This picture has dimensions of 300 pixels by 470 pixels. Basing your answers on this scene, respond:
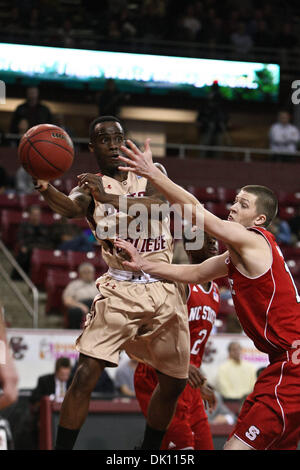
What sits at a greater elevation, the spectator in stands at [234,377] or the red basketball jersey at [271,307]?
the red basketball jersey at [271,307]

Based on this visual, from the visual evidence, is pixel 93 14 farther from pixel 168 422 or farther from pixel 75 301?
pixel 168 422

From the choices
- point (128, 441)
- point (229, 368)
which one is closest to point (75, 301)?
point (229, 368)

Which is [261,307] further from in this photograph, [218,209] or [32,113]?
[32,113]

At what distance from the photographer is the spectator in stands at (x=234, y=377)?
9156 millimetres

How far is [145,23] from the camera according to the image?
17.1 metres

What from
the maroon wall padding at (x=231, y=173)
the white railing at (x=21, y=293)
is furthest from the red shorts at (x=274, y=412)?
the maroon wall padding at (x=231, y=173)

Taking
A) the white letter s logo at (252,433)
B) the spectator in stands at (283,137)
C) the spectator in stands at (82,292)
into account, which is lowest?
the white letter s logo at (252,433)

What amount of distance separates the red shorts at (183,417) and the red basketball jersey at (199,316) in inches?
13.0

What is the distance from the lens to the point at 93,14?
18.0 meters

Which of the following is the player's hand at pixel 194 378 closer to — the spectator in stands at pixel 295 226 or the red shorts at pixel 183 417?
the red shorts at pixel 183 417

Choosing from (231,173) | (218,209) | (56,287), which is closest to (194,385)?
(56,287)

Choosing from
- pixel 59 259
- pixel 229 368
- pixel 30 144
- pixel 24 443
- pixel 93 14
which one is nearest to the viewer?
pixel 30 144

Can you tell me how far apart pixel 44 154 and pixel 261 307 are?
163 cm
